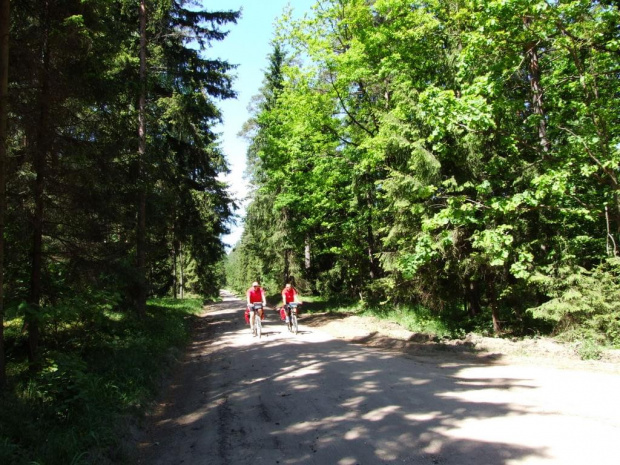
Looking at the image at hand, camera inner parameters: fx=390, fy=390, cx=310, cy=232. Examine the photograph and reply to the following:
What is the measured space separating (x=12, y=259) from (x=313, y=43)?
14.0 m

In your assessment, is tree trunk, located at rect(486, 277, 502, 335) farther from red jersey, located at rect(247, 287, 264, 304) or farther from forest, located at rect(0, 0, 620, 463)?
red jersey, located at rect(247, 287, 264, 304)

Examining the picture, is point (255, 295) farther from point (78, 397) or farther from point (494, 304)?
point (78, 397)

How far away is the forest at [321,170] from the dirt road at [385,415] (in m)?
1.13

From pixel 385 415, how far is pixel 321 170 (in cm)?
1417

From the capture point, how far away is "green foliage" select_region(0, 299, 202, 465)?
4.16 m

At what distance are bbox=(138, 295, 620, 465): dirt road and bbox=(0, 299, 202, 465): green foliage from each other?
471 millimetres

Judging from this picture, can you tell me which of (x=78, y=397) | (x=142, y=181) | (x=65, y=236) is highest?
(x=142, y=181)

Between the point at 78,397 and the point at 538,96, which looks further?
the point at 538,96

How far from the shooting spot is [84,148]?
8430mm

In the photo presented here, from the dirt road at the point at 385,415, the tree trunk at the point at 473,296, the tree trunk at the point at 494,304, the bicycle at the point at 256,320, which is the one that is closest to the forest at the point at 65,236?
the dirt road at the point at 385,415

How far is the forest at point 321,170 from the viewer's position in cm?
737

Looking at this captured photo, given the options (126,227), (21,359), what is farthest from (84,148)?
(21,359)

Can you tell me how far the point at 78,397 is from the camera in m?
5.14

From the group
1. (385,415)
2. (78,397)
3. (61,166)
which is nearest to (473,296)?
(385,415)
